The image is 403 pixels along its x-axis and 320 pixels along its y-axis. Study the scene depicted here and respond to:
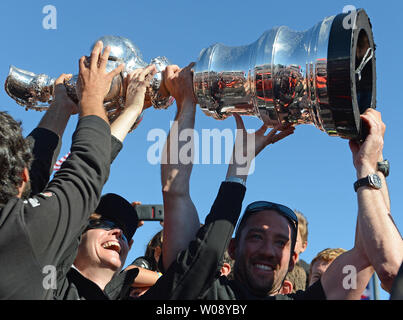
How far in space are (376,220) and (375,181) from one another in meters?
0.23

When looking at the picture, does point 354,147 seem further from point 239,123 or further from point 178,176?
point 178,176

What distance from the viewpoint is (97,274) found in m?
2.84

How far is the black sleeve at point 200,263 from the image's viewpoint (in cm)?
242

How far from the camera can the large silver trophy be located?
264cm

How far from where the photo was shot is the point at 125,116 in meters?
2.68

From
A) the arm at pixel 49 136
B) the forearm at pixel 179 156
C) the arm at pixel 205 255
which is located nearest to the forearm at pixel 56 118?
the arm at pixel 49 136

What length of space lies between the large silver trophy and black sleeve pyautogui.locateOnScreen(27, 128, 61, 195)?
0.42 m

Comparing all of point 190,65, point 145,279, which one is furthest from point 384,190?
point 145,279

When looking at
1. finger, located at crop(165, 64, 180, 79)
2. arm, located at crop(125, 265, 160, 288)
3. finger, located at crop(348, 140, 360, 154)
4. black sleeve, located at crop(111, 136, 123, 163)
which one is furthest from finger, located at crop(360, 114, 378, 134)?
arm, located at crop(125, 265, 160, 288)
